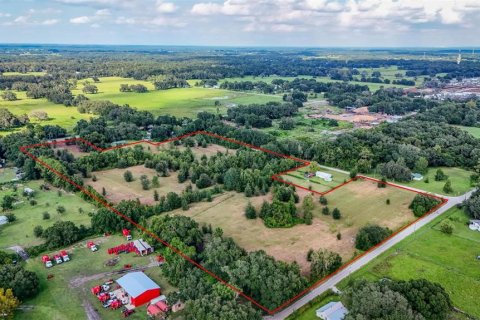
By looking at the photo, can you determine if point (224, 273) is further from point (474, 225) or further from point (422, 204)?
point (474, 225)

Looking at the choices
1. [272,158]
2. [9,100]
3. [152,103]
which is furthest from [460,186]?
[9,100]

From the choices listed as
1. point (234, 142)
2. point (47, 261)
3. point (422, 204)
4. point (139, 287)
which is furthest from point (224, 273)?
point (234, 142)

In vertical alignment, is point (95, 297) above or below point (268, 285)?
below

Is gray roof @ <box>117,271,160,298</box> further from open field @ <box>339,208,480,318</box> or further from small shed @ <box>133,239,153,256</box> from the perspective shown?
open field @ <box>339,208,480,318</box>

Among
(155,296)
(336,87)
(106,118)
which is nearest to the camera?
(155,296)

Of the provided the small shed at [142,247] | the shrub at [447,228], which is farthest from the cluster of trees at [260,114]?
the small shed at [142,247]

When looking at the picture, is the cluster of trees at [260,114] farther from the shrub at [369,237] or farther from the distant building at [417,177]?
the shrub at [369,237]

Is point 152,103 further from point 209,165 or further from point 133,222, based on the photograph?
point 133,222
